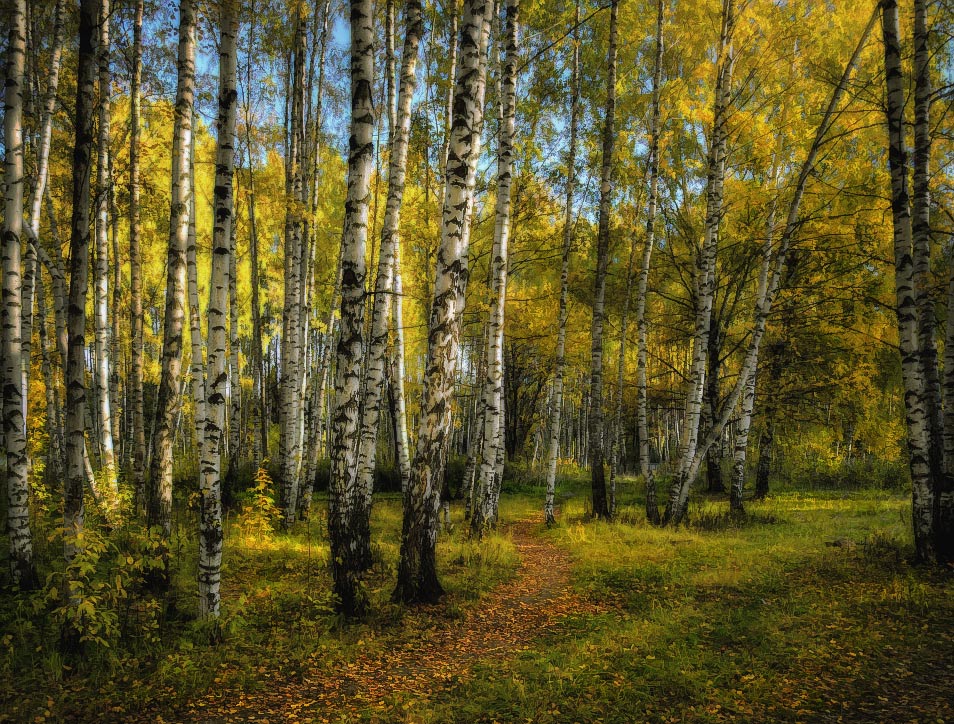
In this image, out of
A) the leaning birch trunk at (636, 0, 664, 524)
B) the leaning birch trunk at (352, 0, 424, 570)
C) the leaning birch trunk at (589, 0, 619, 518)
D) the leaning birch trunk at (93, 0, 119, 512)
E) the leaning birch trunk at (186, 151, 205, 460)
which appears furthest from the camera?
the leaning birch trunk at (636, 0, 664, 524)

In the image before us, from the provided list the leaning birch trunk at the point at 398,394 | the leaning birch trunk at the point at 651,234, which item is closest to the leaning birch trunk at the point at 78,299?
the leaning birch trunk at the point at 398,394

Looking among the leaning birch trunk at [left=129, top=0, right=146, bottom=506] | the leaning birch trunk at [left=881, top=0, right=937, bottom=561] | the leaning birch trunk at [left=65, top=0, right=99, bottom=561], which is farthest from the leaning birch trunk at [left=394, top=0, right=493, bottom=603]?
the leaning birch trunk at [left=129, top=0, right=146, bottom=506]

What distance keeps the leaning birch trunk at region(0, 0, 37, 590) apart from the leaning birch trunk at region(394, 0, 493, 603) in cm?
408

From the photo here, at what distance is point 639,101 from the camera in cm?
1274

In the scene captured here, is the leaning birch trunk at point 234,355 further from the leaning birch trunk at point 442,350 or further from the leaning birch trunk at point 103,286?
the leaning birch trunk at point 442,350

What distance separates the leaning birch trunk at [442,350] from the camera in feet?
19.7

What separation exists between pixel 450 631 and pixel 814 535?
7541mm

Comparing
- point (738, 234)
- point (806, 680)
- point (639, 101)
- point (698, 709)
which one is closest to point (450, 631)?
point (698, 709)

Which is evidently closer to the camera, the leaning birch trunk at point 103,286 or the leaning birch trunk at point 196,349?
the leaning birch trunk at point 196,349

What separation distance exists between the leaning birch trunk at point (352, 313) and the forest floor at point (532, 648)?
16.1 inches

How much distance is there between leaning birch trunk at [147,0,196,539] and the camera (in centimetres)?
579

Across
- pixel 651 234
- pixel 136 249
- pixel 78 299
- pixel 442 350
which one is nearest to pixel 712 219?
pixel 651 234

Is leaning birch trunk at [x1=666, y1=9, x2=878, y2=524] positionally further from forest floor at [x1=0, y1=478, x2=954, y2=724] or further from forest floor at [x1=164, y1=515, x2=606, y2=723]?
forest floor at [x1=164, y1=515, x2=606, y2=723]

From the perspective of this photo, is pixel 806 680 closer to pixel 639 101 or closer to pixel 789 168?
pixel 789 168
